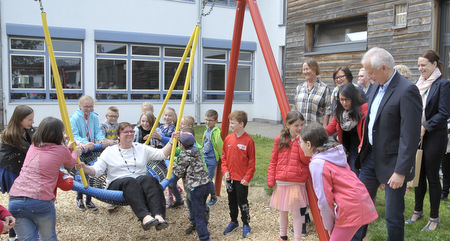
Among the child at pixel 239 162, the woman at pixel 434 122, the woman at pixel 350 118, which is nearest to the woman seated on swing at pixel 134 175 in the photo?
the child at pixel 239 162

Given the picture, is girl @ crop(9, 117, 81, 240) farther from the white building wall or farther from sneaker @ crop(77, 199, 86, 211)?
the white building wall

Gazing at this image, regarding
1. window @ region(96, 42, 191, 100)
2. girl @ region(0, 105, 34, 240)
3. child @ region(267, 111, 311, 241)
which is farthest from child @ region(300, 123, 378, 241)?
window @ region(96, 42, 191, 100)

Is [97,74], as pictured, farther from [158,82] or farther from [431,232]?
[431,232]

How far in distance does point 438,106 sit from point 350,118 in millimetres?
1011

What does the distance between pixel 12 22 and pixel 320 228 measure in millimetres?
11817

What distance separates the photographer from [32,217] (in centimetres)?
296

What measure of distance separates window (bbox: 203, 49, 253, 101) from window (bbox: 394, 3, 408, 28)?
8.57m

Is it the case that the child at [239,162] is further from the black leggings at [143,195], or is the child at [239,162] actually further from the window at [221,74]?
the window at [221,74]

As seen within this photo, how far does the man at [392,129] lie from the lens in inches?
106

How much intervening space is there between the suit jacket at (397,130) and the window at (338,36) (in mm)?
5994

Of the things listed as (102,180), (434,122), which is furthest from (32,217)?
(434,122)

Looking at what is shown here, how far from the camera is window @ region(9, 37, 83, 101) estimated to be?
12195 mm

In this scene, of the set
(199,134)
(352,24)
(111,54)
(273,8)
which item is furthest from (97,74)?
(352,24)

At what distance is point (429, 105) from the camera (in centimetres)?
389
